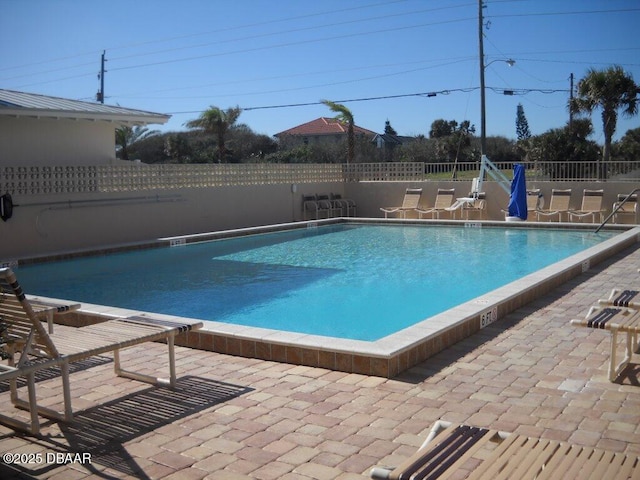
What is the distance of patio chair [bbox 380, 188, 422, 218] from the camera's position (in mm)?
17984

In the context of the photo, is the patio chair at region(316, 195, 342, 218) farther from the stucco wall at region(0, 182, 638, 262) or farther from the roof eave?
the roof eave

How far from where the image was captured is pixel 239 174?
16.8 meters

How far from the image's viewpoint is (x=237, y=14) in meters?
31.2

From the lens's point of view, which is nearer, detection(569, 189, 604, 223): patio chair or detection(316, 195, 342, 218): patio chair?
detection(569, 189, 604, 223): patio chair

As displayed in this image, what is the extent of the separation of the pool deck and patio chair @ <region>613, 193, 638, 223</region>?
1106cm

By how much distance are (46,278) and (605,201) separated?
13.1 meters

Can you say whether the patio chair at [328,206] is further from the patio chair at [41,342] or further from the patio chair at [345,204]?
the patio chair at [41,342]

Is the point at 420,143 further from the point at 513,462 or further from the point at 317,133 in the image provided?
the point at 513,462

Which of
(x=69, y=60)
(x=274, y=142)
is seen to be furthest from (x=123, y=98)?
(x=274, y=142)

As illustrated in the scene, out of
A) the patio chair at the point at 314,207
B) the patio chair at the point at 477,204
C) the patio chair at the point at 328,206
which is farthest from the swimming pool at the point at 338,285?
the patio chair at the point at 328,206

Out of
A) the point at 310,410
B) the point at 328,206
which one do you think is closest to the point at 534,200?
the point at 328,206

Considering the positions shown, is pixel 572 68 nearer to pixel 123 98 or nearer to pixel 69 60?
pixel 123 98

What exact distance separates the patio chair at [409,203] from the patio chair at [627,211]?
5028 millimetres

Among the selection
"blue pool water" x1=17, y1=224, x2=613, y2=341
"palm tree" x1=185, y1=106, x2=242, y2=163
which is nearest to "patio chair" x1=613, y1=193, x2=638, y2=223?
"blue pool water" x1=17, y1=224, x2=613, y2=341
